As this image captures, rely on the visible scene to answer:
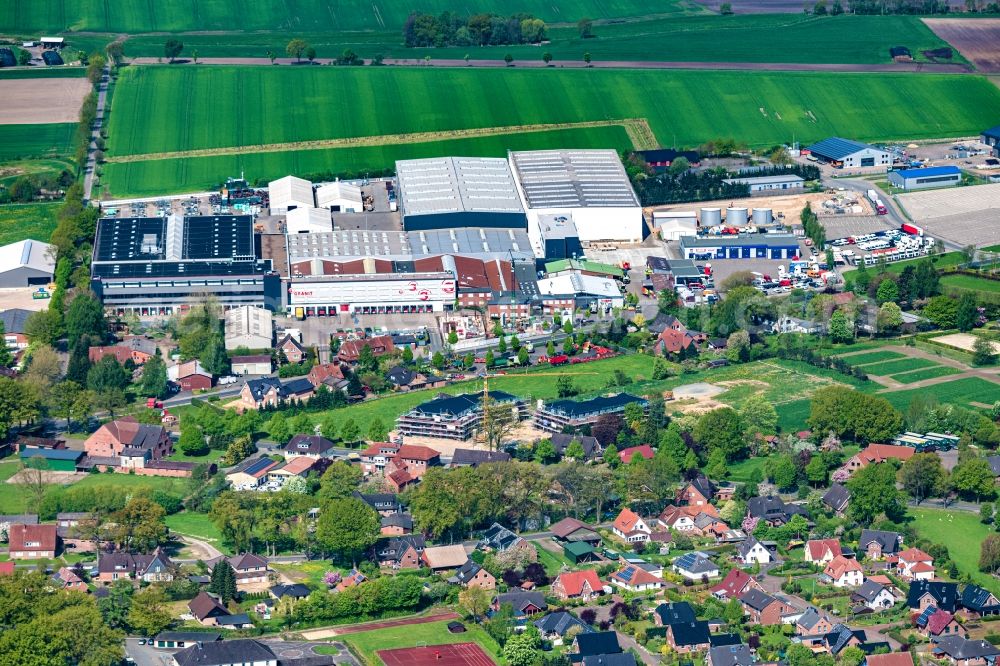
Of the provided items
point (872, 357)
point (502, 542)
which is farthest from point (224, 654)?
point (872, 357)

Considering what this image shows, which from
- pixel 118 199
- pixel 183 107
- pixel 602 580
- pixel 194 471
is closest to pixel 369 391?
pixel 194 471

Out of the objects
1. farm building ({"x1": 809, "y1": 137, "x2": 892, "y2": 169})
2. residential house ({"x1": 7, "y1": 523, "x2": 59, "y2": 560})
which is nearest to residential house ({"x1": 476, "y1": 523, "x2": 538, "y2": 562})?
residential house ({"x1": 7, "y1": 523, "x2": 59, "y2": 560})

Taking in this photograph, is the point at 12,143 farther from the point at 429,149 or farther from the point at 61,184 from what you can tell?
the point at 429,149

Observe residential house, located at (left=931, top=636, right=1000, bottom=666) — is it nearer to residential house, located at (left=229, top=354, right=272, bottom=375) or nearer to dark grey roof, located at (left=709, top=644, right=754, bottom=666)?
dark grey roof, located at (left=709, top=644, right=754, bottom=666)

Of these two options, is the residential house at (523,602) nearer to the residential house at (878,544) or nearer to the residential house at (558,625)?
the residential house at (558,625)

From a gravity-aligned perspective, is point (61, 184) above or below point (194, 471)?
above

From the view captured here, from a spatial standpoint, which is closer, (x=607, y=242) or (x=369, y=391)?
(x=369, y=391)

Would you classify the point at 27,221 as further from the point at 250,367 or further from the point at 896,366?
the point at 896,366
